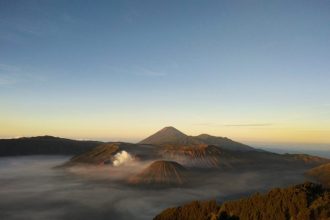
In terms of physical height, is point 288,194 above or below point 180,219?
above

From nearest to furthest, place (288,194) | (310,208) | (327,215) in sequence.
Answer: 1. (327,215)
2. (310,208)
3. (288,194)

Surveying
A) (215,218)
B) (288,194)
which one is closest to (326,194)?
(288,194)

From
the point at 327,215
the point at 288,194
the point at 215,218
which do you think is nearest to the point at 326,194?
the point at 288,194

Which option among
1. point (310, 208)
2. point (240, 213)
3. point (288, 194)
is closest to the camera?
point (310, 208)

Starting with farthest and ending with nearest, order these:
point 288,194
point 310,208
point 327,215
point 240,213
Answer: point 288,194, point 240,213, point 310,208, point 327,215

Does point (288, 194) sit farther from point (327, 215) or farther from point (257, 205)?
point (327, 215)

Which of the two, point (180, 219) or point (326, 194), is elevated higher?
point (326, 194)

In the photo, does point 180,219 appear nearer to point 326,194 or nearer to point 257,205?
point 257,205

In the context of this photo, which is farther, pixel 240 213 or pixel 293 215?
pixel 240 213

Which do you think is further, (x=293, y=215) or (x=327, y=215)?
(x=293, y=215)
